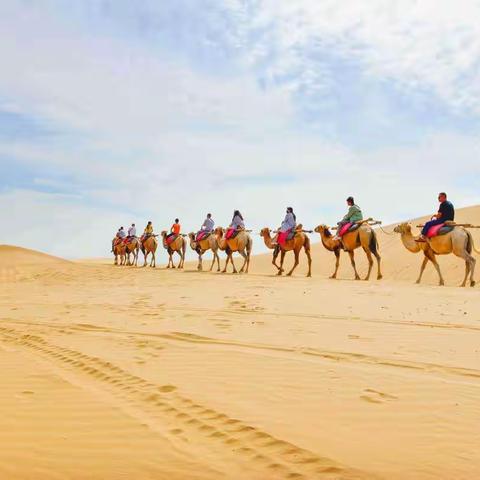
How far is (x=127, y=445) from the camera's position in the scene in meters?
3.79

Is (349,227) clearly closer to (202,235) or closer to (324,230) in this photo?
(324,230)

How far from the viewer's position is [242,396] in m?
5.01

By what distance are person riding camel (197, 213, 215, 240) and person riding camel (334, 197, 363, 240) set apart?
8.87m

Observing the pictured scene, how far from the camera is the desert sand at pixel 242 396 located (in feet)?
11.6

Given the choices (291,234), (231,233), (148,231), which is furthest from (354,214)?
(148,231)

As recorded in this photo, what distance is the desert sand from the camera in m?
3.54

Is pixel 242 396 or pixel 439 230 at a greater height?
pixel 439 230

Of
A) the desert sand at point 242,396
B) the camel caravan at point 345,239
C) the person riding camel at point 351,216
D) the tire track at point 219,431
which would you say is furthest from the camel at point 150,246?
the tire track at point 219,431

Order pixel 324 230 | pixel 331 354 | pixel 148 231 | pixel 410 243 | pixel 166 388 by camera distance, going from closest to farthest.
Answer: pixel 166 388 < pixel 331 354 < pixel 410 243 < pixel 324 230 < pixel 148 231

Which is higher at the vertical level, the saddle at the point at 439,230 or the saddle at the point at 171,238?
the saddle at the point at 171,238

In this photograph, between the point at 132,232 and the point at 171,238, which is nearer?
the point at 171,238

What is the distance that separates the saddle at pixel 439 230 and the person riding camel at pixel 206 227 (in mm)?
12478

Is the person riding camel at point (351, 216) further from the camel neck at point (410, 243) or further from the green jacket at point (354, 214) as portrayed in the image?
the camel neck at point (410, 243)

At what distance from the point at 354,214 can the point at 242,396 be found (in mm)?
17872
